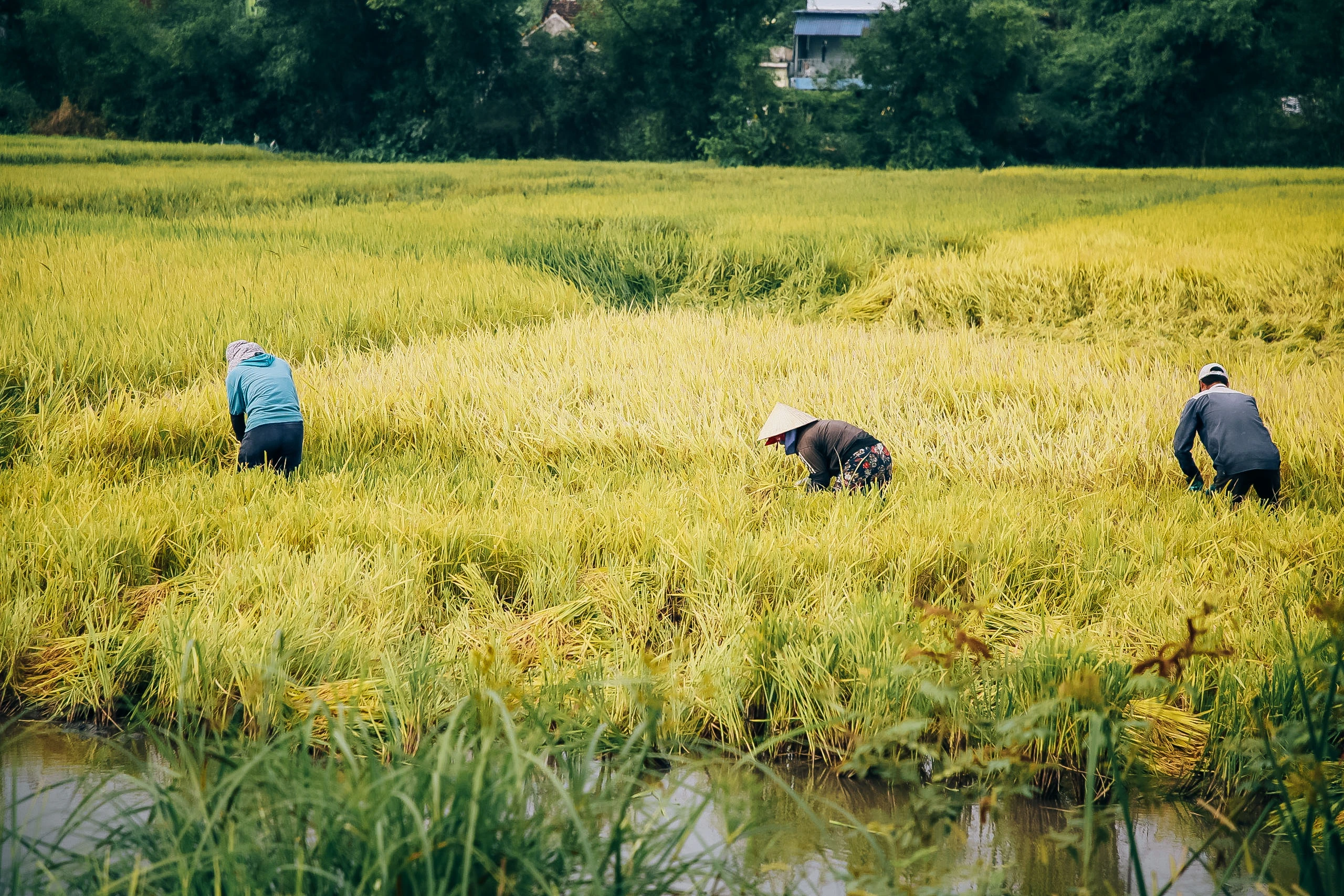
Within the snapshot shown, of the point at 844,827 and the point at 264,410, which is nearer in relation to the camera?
the point at 844,827

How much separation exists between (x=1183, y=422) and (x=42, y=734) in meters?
4.52

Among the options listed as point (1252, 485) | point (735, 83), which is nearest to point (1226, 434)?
point (1252, 485)

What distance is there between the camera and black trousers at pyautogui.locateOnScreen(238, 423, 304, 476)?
417cm

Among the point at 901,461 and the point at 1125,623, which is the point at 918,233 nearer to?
the point at 901,461

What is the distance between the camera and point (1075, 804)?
8.06 ft

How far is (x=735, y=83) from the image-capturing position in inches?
1099

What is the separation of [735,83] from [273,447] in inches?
1042

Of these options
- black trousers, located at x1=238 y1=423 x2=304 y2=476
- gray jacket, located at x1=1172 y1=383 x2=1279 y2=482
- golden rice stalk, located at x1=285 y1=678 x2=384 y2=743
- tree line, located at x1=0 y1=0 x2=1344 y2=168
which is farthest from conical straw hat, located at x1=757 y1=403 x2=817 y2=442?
tree line, located at x1=0 y1=0 x2=1344 y2=168

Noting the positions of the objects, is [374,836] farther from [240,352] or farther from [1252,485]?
[1252,485]

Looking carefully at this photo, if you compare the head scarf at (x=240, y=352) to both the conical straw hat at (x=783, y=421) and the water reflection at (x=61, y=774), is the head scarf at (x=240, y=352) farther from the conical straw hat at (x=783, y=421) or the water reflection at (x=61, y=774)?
the conical straw hat at (x=783, y=421)

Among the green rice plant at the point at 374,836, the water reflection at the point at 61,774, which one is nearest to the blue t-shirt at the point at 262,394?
the water reflection at the point at 61,774

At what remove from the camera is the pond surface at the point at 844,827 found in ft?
6.67

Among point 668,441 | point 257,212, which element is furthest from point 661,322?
point 257,212

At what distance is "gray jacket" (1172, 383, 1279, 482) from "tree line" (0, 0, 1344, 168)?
24.6 metres
